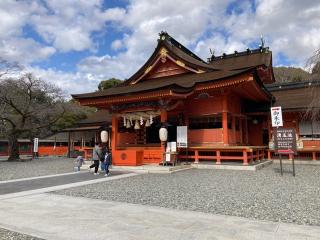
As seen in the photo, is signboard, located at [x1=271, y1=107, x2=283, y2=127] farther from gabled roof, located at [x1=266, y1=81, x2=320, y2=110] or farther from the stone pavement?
the stone pavement

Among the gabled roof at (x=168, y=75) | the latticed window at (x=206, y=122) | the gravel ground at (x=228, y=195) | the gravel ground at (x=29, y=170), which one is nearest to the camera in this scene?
the gravel ground at (x=228, y=195)

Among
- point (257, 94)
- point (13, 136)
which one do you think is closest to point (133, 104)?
point (257, 94)

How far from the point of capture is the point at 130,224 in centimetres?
582

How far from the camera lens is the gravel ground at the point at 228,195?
6.70 meters

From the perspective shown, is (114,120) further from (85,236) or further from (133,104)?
(85,236)

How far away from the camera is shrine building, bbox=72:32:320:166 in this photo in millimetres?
16094

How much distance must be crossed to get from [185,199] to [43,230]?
3927mm

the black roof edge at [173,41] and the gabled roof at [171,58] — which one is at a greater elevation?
the black roof edge at [173,41]

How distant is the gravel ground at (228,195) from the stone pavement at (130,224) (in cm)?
64

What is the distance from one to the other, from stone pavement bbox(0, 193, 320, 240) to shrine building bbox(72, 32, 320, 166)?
9.04 m

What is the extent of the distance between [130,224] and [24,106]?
2729 cm

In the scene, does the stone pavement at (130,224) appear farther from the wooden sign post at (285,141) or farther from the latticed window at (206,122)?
the latticed window at (206,122)

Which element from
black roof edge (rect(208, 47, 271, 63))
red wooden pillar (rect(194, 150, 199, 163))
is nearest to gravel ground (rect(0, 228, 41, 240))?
red wooden pillar (rect(194, 150, 199, 163))

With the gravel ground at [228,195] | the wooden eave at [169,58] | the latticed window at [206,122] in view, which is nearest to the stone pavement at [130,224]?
the gravel ground at [228,195]
